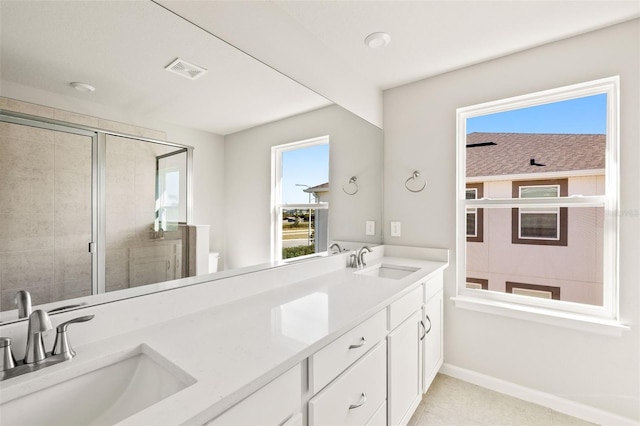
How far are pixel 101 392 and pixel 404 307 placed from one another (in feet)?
4.24

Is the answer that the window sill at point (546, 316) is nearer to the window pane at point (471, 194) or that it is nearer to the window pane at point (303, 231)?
the window pane at point (471, 194)

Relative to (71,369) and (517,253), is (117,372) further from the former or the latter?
(517,253)

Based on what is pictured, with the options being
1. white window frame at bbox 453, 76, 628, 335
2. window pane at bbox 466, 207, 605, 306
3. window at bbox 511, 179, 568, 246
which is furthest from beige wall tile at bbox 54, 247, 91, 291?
window at bbox 511, 179, 568, 246

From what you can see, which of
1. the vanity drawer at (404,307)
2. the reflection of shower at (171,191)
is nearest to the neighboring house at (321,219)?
the vanity drawer at (404,307)

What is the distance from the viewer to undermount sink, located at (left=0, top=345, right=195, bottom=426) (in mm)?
645

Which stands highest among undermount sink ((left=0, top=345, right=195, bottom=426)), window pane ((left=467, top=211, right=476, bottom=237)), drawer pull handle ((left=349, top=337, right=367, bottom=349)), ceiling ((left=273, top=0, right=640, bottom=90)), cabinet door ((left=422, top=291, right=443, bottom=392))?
ceiling ((left=273, top=0, right=640, bottom=90))

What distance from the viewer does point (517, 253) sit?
7.06 ft

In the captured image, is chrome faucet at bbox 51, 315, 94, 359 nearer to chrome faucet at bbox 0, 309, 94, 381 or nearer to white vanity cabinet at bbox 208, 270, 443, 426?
chrome faucet at bbox 0, 309, 94, 381

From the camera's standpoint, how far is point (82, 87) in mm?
884

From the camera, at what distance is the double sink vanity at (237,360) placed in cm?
65

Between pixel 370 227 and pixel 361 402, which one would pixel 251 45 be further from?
pixel 361 402

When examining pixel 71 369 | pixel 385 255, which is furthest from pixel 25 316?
pixel 385 255

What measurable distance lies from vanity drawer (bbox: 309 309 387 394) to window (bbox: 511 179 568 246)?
1.48 m

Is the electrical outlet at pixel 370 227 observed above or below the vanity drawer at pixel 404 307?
above
